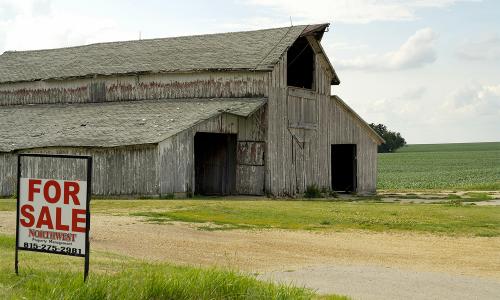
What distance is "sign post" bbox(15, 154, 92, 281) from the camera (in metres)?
10.2

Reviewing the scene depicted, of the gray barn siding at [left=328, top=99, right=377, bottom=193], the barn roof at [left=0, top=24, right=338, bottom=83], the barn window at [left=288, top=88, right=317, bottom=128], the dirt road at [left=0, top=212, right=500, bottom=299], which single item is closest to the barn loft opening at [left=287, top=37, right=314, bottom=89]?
the barn roof at [left=0, top=24, right=338, bottom=83]

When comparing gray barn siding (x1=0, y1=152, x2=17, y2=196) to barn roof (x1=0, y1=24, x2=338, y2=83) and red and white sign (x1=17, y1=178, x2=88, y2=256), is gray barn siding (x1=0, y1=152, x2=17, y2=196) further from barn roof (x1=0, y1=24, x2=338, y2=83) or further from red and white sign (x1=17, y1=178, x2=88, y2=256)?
red and white sign (x1=17, y1=178, x2=88, y2=256)

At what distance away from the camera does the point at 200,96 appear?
38.5 meters

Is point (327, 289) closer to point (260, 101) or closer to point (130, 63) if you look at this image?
point (260, 101)

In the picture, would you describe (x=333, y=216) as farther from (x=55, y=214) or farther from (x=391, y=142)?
(x=391, y=142)

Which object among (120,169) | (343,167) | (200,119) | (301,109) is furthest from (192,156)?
(343,167)

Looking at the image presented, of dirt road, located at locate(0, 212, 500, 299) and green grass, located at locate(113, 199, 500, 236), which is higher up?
green grass, located at locate(113, 199, 500, 236)

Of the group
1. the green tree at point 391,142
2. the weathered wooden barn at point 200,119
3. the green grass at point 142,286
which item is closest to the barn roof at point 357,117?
the weathered wooden barn at point 200,119

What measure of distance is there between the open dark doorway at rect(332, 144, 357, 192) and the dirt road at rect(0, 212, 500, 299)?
23136 millimetres

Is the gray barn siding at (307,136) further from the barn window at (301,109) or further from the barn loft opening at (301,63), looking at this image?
the barn loft opening at (301,63)

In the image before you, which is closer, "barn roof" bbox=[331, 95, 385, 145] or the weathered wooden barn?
the weathered wooden barn

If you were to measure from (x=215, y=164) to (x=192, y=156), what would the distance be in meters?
4.22

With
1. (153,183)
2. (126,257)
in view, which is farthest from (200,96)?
(126,257)

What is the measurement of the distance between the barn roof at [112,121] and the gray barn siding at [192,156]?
389 millimetres
